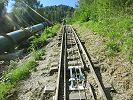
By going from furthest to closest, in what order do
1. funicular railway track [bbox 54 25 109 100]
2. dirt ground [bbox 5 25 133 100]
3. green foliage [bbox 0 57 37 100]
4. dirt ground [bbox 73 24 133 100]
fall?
green foliage [bbox 0 57 37 100] → dirt ground [bbox 5 25 133 100] → dirt ground [bbox 73 24 133 100] → funicular railway track [bbox 54 25 109 100]

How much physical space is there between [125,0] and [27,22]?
49.8m

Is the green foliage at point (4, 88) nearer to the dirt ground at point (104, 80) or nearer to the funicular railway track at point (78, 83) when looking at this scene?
the dirt ground at point (104, 80)

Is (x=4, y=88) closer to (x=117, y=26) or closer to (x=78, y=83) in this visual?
(x=78, y=83)

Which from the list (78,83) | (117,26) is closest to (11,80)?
(78,83)

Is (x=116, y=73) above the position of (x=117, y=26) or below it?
below

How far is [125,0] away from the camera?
1764cm

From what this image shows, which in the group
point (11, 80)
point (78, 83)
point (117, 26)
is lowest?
point (11, 80)

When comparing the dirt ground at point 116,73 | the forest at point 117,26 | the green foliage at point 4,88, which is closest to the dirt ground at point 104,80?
the dirt ground at point 116,73

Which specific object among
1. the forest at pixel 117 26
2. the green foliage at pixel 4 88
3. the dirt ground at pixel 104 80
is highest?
the forest at pixel 117 26

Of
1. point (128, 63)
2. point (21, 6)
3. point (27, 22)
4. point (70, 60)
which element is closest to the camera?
point (128, 63)

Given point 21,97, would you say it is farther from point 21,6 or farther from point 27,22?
point 21,6

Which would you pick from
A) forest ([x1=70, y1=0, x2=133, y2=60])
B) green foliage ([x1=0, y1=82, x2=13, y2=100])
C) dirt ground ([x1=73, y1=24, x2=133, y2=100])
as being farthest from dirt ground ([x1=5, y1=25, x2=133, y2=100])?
forest ([x1=70, y1=0, x2=133, y2=60])

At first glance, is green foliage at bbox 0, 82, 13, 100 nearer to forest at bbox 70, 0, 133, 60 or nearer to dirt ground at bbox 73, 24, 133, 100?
dirt ground at bbox 73, 24, 133, 100

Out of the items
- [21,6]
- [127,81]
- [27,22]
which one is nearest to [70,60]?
[127,81]
